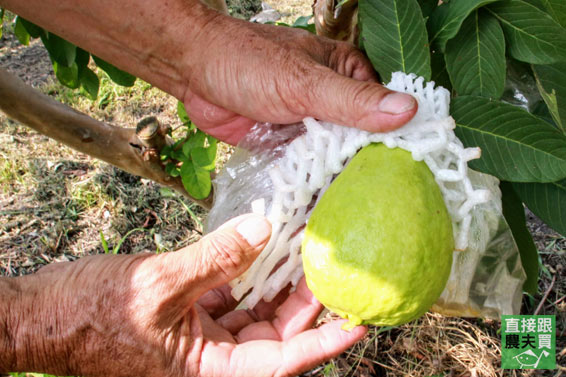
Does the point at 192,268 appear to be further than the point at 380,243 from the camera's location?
Yes

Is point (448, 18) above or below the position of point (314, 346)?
above

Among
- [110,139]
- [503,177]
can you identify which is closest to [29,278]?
[110,139]

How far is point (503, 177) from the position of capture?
1140 millimetres

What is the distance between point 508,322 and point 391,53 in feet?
4.40

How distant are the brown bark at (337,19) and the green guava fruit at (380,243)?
676 millimetres

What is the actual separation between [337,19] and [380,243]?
0.94 meters

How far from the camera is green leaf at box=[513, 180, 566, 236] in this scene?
48.4 inches

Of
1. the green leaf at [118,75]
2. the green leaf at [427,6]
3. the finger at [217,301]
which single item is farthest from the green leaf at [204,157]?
the green leaf at [427,6]

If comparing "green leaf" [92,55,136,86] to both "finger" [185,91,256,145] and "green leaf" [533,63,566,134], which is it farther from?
"green leaf" [533,63,566,134]

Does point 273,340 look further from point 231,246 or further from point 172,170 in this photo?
point 172,170

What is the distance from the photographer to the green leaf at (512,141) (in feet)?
3.65

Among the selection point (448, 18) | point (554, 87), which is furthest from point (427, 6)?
point (554, 87)

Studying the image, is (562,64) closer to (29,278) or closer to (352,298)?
(352,298)

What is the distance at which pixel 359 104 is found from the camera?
119cm
